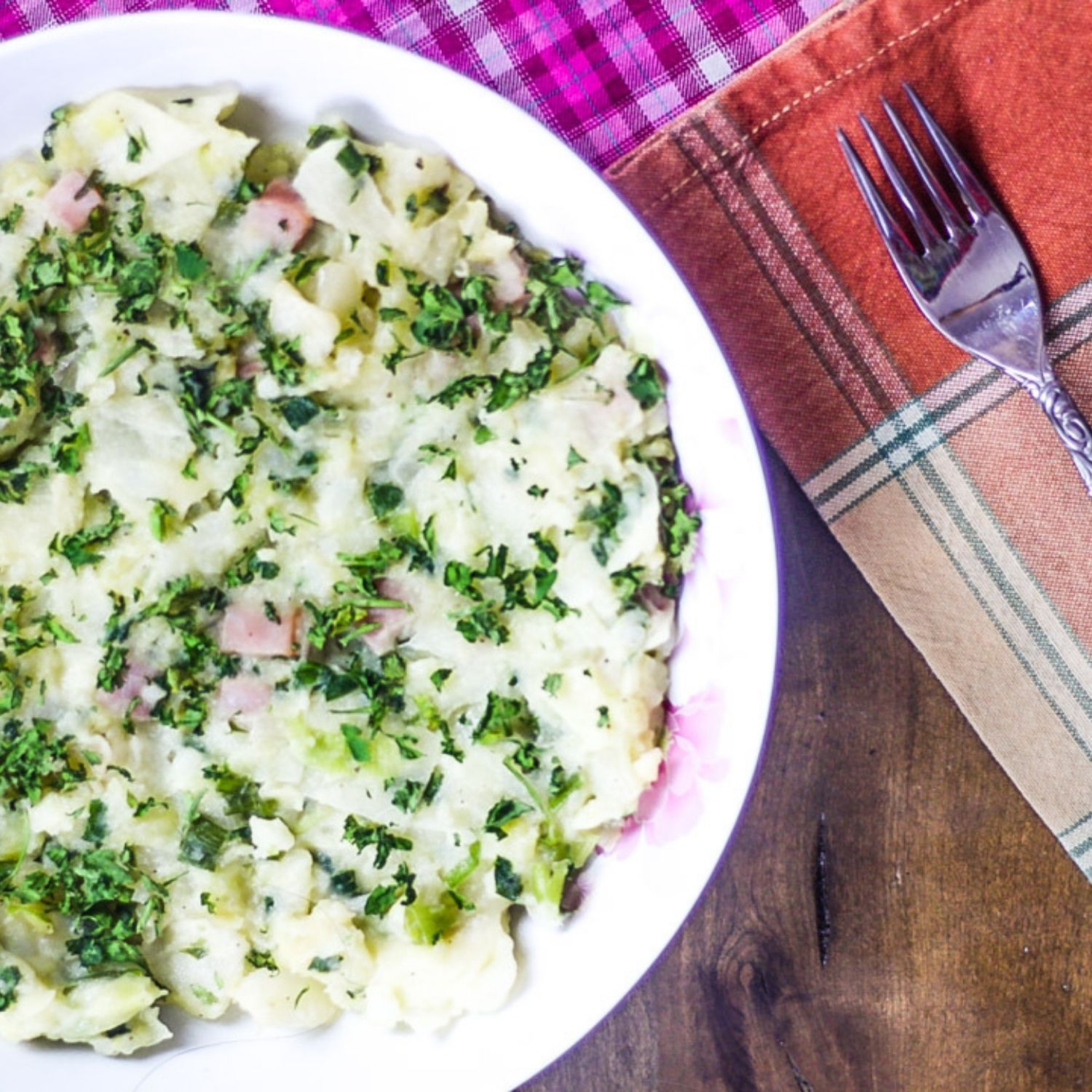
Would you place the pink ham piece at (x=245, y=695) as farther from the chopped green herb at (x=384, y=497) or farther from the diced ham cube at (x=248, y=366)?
the diced ham cube at (x=248, y=366)

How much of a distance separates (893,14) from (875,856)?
5.48 feet

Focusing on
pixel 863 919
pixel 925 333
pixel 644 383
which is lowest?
pixel 863 919

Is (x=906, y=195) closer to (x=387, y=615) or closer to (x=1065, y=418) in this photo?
(x=1065, y=418)

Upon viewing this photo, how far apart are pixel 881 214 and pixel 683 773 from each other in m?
1.08

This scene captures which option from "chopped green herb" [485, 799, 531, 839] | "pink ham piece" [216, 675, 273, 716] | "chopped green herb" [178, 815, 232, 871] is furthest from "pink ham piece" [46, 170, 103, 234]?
"chopped green herb" [485, 799, 531, 839]

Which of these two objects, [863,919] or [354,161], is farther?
[863,919]

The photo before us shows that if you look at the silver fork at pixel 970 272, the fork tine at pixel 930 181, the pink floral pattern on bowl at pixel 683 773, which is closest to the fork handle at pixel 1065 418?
the silver fork at pixel 970 272

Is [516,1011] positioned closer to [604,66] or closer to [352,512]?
[352,512]

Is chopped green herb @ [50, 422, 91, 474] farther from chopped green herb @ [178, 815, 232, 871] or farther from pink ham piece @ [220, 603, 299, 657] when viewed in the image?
chopped green herb @ [178, 815, 232, 871]

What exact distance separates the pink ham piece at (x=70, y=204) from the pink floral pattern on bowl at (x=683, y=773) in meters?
1.30

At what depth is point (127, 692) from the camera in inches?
82.7

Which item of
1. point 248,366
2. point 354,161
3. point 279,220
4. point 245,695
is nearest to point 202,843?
point 245,695

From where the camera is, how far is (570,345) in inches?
80.2

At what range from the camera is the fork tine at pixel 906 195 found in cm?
219
